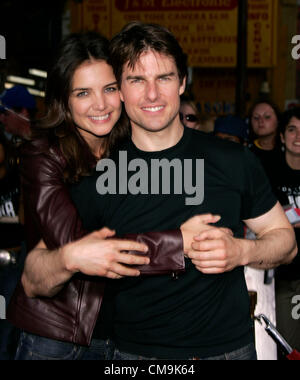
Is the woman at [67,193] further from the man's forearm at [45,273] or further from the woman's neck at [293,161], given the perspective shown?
the woman's neck at [293,161]

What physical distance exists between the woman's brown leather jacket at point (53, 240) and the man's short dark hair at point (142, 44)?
1.82 feet

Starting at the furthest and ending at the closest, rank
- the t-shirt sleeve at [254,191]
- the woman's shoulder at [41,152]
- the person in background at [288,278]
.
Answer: the person in background at [288,278], the woman's shoulder at [41,152], the t-shirt sleeve at [254,191]

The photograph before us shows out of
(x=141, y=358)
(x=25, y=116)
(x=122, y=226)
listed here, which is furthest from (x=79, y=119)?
(x=25, y=116)

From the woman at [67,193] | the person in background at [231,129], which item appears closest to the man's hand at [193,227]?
the woman at [67,193]

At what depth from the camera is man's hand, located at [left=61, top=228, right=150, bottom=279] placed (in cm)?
211

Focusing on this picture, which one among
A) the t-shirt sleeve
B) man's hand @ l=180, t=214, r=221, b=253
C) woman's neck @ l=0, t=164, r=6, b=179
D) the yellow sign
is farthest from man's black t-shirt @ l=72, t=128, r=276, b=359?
the yellow sign

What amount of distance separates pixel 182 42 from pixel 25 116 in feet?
22.2

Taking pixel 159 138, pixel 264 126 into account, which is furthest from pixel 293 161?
pixel 159 138

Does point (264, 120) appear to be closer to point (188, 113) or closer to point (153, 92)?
point (188, 113)

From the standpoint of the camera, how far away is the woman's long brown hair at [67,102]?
9.18 feet

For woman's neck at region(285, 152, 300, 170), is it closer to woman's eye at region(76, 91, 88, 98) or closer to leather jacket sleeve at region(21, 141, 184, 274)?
woman's eye at region(76, 91, 88, 98)

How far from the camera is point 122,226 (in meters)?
2.32

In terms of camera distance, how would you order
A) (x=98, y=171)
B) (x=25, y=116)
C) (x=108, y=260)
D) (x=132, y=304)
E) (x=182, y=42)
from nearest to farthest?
1. (x=108, y=260)
2. (x=132, y=304)
3. (x=98, y=171)
4. (x=25, y=116)
5. (x=182, y=42)

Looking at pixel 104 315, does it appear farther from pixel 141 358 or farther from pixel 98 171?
pixel 98 171
